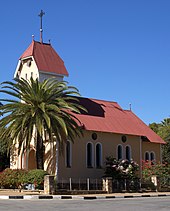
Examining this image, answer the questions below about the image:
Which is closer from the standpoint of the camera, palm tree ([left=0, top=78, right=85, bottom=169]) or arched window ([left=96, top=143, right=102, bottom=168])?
palm tree ([left=0, top=78, right=85, bottom=169])

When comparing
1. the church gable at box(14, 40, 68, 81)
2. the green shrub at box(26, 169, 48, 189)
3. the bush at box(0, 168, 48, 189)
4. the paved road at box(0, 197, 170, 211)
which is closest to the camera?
the paved road at box(0, 197, 170, 211)

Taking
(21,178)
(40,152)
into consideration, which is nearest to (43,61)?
(40,152)

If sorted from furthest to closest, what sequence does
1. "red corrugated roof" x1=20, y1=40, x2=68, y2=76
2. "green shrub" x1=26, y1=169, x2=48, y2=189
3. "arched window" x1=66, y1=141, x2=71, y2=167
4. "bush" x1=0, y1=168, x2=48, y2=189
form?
1. "red corrugated roof" x1=20, y1=40, x2=68, y2=76
2. "arched window" x1=66, y1=141, x2=71, y2=167
3. "bush" x1=0, y1=168, x2=48, y2=189
4. "green shrub" x1=26, y1=169, x2=48, y2=189

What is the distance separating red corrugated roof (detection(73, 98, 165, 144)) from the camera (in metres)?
42.3

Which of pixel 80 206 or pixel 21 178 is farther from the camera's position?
pixel 21 178

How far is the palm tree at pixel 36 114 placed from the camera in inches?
1389

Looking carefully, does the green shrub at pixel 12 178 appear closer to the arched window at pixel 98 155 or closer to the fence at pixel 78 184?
the fence at pixel 78 184

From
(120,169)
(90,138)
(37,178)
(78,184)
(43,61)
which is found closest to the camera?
(37,178)

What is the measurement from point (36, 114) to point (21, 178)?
5.66 m

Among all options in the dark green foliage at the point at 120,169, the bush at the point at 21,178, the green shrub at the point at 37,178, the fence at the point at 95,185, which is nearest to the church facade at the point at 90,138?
the fence at the point at 95,185

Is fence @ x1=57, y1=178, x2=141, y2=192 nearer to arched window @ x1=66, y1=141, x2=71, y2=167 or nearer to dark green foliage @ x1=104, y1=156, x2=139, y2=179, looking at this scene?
dark green foliage @ x1=104, y1=156, x2=139, y2=179

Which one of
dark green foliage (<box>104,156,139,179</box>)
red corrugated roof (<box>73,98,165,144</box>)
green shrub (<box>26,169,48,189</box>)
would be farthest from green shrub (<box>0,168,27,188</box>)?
dark green foliage (<box>104,156,139,179</box>)

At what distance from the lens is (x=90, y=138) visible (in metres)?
41.7

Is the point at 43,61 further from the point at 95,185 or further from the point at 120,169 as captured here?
the point at 95,185
